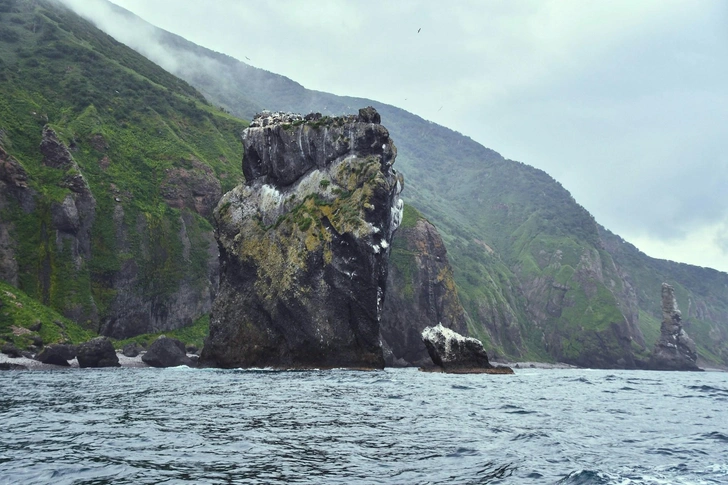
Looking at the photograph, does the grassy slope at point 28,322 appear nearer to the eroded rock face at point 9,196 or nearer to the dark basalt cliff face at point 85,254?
the eroded rock face at point 9,196

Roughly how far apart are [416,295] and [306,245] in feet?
189

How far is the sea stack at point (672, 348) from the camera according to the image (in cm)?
15862

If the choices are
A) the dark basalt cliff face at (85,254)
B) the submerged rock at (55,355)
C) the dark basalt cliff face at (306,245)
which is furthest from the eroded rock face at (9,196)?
the dark basalt cliff face at (306,245)

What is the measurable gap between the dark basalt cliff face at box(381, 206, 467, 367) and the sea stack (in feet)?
236

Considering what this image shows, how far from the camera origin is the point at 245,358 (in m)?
71.1

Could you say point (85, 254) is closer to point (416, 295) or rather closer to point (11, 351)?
point (11, 351)

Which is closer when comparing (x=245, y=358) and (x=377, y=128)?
(x=245, y=358)

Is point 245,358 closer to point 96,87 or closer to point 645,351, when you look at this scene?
point 96,87

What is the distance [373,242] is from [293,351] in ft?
58.3

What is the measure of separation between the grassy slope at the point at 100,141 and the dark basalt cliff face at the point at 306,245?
24709 mm

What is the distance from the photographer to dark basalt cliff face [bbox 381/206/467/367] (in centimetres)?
11525

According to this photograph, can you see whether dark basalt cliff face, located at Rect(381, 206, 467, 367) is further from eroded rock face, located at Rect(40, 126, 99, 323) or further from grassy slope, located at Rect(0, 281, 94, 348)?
grassy slope, located at Rect(0, 281, 94, 348)

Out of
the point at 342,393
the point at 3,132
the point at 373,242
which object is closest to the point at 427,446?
the point at 342,393

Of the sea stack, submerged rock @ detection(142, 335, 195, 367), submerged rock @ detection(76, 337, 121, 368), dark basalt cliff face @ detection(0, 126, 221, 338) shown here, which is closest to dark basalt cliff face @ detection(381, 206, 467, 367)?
dark basalt cliff face @ detection(0, 126, 221, 338)
